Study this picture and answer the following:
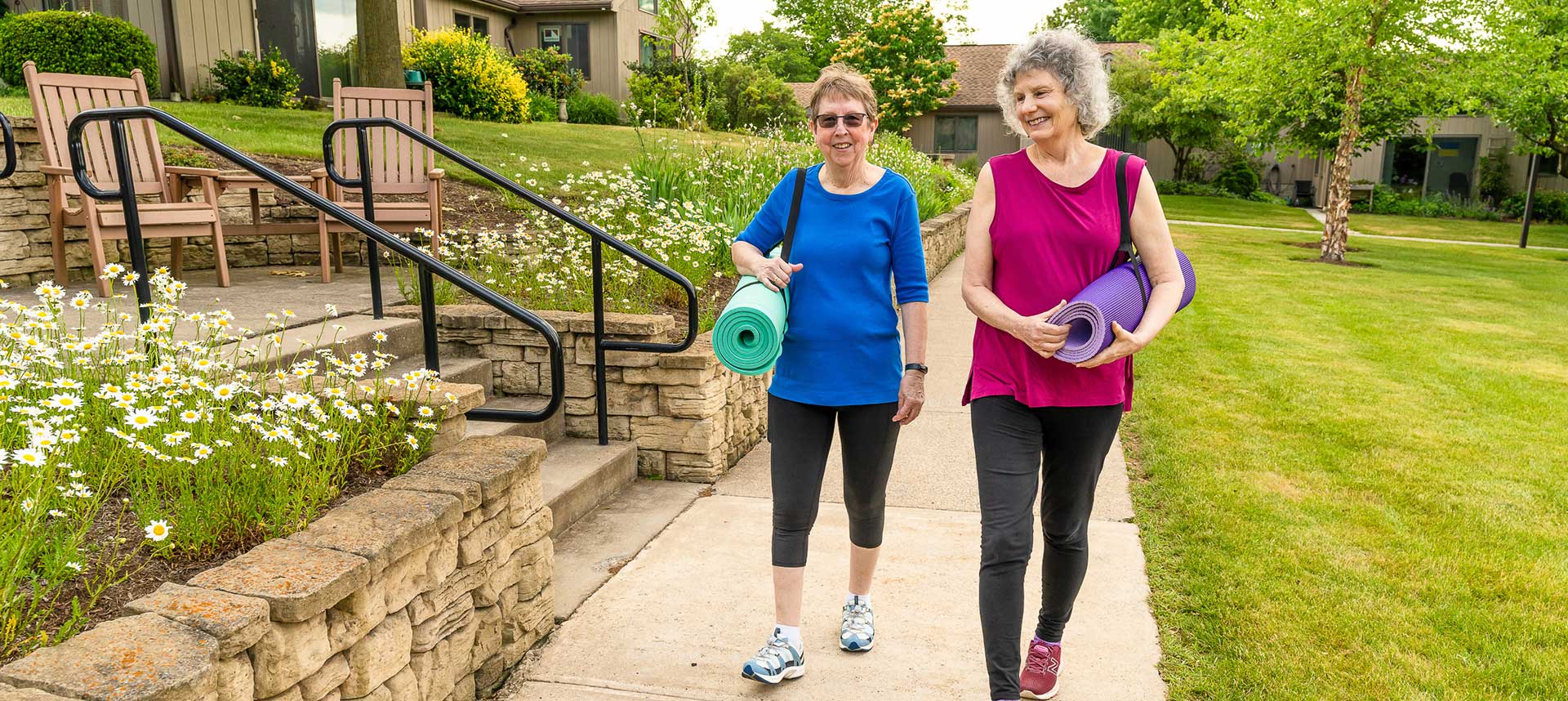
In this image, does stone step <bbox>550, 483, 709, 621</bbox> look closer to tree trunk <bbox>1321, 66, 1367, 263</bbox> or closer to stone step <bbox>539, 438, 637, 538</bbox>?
stone step <bbox>539, 438, 637, 538</bbox>

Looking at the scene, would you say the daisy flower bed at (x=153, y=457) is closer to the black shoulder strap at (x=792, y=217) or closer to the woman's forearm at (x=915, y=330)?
the black shoulder strap at (x=792, y=217)

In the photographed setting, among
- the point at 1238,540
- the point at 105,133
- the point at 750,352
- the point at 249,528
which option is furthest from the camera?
the point at 105,133

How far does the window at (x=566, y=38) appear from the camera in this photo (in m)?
24.2

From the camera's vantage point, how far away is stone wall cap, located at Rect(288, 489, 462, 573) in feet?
7.59

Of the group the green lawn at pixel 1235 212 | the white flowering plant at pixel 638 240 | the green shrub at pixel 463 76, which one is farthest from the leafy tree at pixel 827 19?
the white flowering plant at pixel 638 240

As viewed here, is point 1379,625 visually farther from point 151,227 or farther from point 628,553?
point 151,227

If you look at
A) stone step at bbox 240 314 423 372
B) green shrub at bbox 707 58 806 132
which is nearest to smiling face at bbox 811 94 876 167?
stone step at bbox 240 314 423 372

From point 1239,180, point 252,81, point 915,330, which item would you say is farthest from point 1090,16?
point 915,330

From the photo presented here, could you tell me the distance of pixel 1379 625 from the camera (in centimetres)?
336

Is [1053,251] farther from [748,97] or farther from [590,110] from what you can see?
[748,97]

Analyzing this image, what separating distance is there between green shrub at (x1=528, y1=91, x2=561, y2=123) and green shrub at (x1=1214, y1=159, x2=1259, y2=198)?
73.1ft

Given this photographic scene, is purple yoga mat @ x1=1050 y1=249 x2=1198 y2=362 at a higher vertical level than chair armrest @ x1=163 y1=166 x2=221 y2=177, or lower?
lower

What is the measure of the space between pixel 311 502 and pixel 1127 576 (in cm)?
275

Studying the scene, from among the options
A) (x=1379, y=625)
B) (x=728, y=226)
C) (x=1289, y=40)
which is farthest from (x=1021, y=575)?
(x=1289, y=40)
